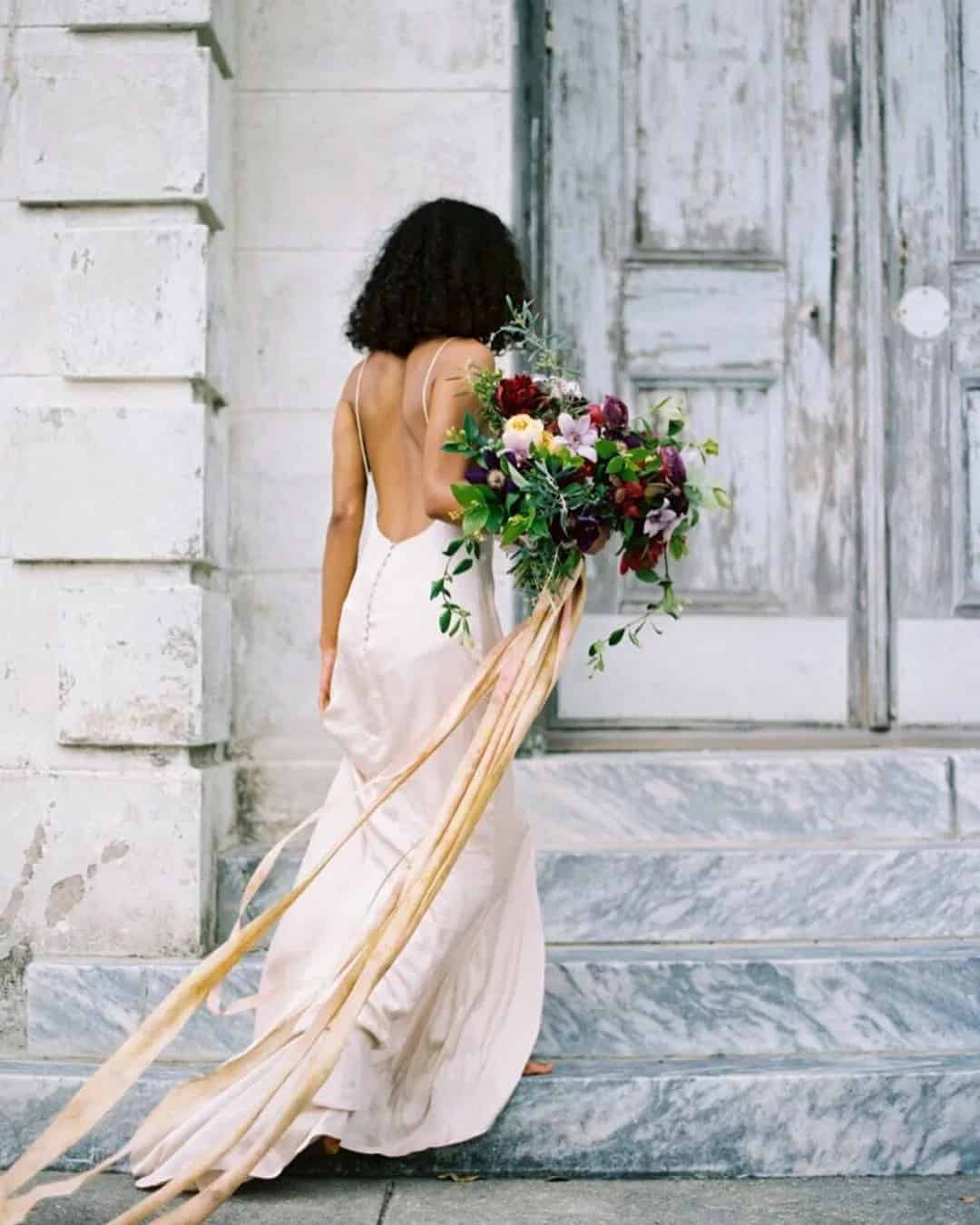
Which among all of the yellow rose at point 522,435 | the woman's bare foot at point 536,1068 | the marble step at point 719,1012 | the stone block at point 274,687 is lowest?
the woman's bare foot at point 536,1068

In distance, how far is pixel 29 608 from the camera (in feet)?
13.6

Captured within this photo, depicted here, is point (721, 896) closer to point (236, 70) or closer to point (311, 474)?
point (311, 474)

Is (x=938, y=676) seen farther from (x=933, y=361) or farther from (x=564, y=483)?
(x=564, y=483)

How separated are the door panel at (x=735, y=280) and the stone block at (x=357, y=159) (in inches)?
20.9

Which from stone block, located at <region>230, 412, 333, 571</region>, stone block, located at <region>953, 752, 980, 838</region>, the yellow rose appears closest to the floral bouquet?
the yellow rose

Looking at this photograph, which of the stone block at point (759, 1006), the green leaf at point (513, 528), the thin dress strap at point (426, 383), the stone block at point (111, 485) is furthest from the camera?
the stone block at point (111, 485)

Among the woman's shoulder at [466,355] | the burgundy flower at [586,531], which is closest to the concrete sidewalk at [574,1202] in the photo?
the burgundy flower at [586,531]

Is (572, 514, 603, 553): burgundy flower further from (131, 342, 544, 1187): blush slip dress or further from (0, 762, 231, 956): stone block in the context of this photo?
(0, 762, 231, 956): stone block

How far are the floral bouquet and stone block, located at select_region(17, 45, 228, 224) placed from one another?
1423 mm

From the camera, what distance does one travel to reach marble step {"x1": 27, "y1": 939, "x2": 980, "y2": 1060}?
3.74m

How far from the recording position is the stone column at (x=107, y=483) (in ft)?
13.2

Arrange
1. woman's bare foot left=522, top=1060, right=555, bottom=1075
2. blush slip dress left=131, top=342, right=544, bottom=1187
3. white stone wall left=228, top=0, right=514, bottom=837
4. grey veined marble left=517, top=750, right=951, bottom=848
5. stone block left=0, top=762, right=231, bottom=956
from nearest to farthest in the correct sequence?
1. blush slip dress left=131, top=342, right=544, bottom=1187
2. woman's bare foot left=522, top=1060, right=555, bottom=1075
3. stone block left=0, top=762, right=231, bottom=956
4. grey veined marble left=517, top=750, right=951, bottom=848
5. white stone wall left=228, top=0, right=514, bottom=837

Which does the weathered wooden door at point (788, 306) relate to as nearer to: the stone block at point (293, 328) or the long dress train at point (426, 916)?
the stone block at point (293, 328)

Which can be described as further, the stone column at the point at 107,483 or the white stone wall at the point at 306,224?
the white stone wall at the point at 306,224
